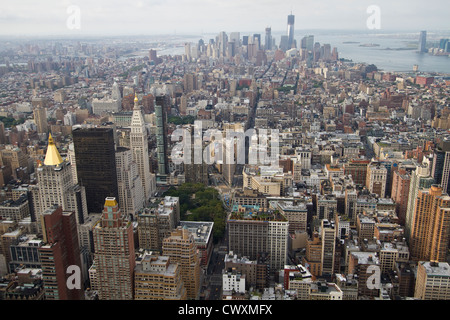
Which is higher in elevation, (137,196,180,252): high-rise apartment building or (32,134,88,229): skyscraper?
(32,134,88,229): skyscraper

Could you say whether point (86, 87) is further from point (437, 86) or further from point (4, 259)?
point (437, 86)

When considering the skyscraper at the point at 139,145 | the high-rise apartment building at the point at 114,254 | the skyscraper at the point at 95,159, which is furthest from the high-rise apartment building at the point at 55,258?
the skyscraper at the point at 139,145

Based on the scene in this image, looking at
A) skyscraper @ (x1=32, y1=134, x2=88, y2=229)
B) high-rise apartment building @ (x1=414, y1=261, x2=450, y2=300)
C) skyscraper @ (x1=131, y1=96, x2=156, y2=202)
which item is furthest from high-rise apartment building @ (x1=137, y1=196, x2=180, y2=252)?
high-rise apartment building @ (x1=414, y1=261, x2=450, y2=300)

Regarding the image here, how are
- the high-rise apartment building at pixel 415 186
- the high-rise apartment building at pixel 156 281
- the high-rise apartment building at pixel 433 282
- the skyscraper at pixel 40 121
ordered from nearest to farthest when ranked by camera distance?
the high-rise apartment building at pixel 156 281 < the high-rise apartment building at pixel 433 282 < the high-rise apartment building at pixel 415 186 < the skyscraper at pixel 40 121

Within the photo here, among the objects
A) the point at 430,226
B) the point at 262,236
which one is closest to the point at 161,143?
the point at 262,236

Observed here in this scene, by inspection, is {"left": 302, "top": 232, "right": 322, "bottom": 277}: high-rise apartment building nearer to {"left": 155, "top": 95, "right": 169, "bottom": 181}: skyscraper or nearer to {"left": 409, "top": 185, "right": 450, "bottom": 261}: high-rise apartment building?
{"left": 409, "top": 185, "right": 450, "bottom": 261}: high-rise apartment building

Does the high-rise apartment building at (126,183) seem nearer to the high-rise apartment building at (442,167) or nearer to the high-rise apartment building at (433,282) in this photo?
the high-rise apartment building at (433,282)

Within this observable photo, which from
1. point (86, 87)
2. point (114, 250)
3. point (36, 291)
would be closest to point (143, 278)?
point (114, 250)
